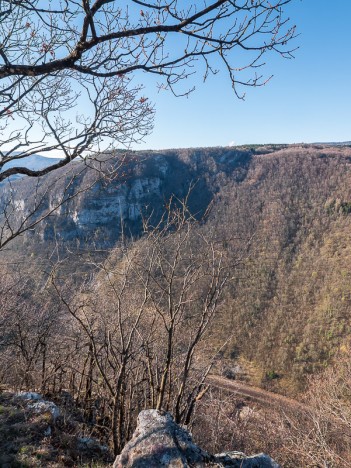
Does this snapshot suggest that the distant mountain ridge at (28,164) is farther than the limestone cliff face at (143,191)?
No

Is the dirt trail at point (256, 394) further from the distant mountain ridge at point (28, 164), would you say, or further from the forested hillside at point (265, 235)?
the distant mountain ridge at point (28, 164)

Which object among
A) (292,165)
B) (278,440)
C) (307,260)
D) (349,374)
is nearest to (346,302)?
(307,260)

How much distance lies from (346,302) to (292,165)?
50622 mm

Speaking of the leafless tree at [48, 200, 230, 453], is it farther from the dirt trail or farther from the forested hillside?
the dirt trail

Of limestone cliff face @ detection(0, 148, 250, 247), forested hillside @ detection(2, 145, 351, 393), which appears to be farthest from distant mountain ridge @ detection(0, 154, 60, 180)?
limestone cliff face @ detection(0, 148, 250, 247)

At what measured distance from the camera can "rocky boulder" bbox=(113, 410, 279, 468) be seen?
2793 mm

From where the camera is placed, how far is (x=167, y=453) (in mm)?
2826

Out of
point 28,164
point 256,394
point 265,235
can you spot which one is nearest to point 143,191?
point 265,235

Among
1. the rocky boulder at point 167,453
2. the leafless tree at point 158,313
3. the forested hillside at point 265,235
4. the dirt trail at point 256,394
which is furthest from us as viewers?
the forested hillside at point 265,235

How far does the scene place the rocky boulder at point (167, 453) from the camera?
2793 millimetres

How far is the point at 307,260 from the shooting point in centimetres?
5159

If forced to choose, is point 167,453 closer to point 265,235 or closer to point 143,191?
point 265,235

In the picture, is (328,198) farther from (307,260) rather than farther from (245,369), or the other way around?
(245,369)

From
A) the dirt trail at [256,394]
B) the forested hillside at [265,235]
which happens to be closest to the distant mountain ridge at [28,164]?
the forested hillside at [265,235]
